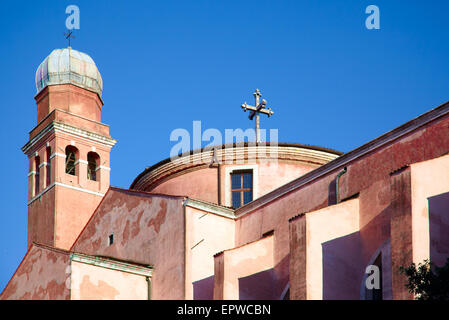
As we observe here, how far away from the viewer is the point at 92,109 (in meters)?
45.8

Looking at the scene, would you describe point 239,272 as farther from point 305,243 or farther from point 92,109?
point 92,109

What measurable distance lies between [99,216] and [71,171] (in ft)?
45.9

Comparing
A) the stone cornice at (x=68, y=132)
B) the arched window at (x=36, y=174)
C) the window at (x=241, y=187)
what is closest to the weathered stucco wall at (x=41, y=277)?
the window at (x=241, y=187)

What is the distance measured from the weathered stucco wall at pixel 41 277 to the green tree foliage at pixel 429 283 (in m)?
10.9

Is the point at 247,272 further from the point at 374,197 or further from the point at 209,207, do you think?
the point at 374,197

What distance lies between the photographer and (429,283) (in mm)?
16891

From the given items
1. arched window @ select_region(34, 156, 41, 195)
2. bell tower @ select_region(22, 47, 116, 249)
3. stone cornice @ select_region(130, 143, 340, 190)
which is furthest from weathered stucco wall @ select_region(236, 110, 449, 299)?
arched window @ select_region(34, 156, 41, 195)

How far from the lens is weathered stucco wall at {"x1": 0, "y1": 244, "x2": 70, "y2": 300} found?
26.2 meters

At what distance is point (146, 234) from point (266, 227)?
11.1ft

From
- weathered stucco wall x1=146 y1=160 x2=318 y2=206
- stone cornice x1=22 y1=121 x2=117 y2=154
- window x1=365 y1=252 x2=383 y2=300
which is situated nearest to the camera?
window x1=365 y1=252 x2=383 y2=300

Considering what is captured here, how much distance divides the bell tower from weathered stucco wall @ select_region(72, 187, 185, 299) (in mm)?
11168

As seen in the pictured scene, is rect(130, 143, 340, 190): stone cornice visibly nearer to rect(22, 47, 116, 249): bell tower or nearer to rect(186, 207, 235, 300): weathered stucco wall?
rect(186, 207, 235, 300): weathered stucco wall
